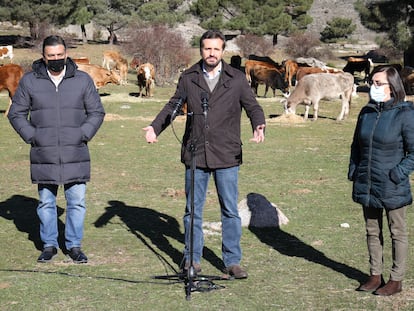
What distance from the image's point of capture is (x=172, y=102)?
5906 mm

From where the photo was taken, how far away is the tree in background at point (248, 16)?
191ft

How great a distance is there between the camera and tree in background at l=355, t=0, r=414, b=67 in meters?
32.0

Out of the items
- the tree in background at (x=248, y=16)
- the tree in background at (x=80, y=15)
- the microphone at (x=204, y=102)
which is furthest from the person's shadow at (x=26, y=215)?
the tree in background at (x=248, y=16)

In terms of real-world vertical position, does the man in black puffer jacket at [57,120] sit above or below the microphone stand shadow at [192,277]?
above

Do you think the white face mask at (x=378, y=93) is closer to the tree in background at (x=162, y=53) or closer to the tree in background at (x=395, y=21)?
the tree in background at (x=162, y=53)

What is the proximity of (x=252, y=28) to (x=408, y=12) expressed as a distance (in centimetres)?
2628

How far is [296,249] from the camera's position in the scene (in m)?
7.09

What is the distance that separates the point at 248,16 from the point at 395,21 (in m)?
26.1

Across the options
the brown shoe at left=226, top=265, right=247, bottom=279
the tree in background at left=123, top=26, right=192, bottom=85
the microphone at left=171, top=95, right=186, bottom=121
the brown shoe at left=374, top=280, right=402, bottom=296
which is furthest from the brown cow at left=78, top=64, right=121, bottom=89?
the brown shoe at left=374, top=280, right=402, bottom=296

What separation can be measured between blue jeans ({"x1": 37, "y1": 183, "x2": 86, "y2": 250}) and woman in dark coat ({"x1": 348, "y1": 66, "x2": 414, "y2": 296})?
2.24 m

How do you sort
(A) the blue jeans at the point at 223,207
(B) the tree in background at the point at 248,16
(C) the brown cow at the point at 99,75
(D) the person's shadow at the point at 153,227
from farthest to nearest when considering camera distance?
(B) the tree in background at the point at 248,16
(C) the brown cow at the point at 99,75
(D) the person's shadow at the point at 153,227
(A) the blue jeans at the point at 223,207

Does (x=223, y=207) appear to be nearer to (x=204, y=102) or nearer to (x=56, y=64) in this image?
(x=204, y=102)

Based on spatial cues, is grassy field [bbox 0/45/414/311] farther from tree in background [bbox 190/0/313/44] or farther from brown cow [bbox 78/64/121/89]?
tree in background [bbox 190/0/313/44]

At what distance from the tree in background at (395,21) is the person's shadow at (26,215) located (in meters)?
24.8
